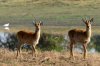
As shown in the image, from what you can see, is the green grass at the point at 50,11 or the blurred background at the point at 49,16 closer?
the blurred background at the point at 49,16

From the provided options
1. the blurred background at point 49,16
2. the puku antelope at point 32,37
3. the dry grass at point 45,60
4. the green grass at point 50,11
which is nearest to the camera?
the dry grass at point 45,60

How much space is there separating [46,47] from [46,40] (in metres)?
2.03

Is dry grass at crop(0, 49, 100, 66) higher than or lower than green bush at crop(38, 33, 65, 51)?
higher

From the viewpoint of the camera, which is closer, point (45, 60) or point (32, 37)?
point (45, 60)

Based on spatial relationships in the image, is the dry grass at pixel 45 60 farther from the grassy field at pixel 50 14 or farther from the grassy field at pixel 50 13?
the grassy field at pixel 50 13

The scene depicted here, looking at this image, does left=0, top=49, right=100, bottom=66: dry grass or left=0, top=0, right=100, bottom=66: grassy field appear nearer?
left=0, top=49, right=100, bottom=66: dry grass

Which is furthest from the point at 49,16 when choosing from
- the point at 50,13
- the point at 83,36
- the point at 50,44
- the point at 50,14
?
the point at 83,36

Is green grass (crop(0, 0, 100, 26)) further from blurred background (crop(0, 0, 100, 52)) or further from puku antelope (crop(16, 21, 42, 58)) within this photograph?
puku antelope (crop(16, 21, 42, 58))

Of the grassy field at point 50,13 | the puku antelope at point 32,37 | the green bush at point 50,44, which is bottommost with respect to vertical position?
the grassy field at point 50,13

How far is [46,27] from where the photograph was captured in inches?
1876

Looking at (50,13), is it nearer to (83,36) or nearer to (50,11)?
(50,11)

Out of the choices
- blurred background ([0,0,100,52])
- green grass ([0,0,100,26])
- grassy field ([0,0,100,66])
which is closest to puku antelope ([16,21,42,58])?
blurred background ([0,0,100,52])

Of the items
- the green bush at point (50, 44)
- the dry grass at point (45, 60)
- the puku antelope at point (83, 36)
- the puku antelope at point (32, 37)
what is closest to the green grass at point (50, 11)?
the green bush at point (50, 44)

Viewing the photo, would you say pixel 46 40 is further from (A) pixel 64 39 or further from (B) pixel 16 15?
(B) pixel 16 15
